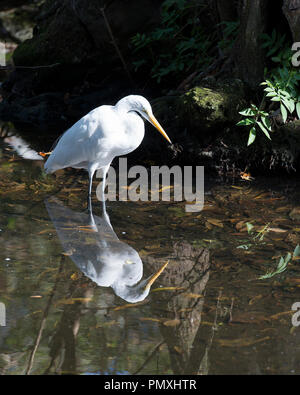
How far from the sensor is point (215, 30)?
303 inches

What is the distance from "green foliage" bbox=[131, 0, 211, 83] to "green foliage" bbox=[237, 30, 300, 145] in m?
1.46

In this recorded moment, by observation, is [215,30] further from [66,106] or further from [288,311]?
[288,311]

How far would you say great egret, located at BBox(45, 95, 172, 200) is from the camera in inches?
204

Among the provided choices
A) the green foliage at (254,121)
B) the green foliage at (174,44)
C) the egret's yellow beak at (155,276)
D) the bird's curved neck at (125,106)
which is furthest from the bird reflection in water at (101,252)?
the green foliage at (174,44)

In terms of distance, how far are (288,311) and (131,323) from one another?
966 millimetres

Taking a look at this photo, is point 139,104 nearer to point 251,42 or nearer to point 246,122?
point 246,122

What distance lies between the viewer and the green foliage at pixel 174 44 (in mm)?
7594

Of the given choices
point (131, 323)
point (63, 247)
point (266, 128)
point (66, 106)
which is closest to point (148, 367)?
point (131, 323)

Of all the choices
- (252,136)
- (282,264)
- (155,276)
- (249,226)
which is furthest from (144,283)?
(252,136)

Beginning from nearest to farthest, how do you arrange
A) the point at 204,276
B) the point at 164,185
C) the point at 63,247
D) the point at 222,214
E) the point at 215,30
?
1. the point at 204,276
2. the point at 63,247
3. the point at 222,214
4. the point at 164,185
5. the point at 215,30

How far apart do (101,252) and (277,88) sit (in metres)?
2.56

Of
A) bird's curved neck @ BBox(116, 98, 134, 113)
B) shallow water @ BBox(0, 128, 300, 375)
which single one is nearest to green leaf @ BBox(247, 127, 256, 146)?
shallow water @ BBox(0, 128, 300, 375)

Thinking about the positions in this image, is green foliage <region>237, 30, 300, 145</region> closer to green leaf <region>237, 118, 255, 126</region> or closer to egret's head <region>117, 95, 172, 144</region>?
green leaf <region>237, 118, 255, 126</region>
